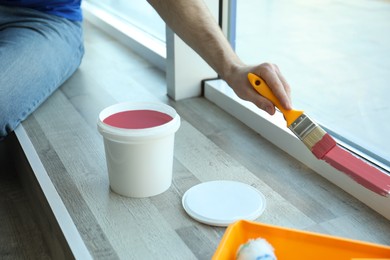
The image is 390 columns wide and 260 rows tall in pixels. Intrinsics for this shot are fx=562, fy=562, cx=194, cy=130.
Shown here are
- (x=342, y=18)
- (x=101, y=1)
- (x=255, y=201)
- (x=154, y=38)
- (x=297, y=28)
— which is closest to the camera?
(x=255, y=201)

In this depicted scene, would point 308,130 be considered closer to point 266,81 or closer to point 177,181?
point 266,81

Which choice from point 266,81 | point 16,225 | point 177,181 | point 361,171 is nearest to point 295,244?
point 361,171

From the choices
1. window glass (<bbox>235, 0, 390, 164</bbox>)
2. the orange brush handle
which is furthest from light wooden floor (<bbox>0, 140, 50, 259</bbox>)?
window glass (<bbox>235, 0, 390, 164</bbox>)

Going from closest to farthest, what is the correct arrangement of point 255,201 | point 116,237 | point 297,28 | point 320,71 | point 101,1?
point 116,237
point 255,201
point 320,71
point 297,28
point 101,1

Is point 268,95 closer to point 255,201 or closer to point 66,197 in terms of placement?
point 255,201

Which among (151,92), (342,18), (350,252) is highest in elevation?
(342,18)

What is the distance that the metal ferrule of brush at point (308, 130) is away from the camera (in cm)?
101

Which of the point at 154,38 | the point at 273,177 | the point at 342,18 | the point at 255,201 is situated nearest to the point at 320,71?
the point at 342,18

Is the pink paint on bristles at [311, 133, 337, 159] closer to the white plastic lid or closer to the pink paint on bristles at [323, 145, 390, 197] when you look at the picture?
the pink paint on bristles at [323, 145, 390, 197]

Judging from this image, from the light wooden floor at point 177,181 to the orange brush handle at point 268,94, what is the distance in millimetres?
252

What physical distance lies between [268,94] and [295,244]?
27 cm

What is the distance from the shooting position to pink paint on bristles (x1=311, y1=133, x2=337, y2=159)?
101 cm

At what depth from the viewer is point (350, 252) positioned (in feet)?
3.10

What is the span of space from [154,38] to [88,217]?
4.08ft
